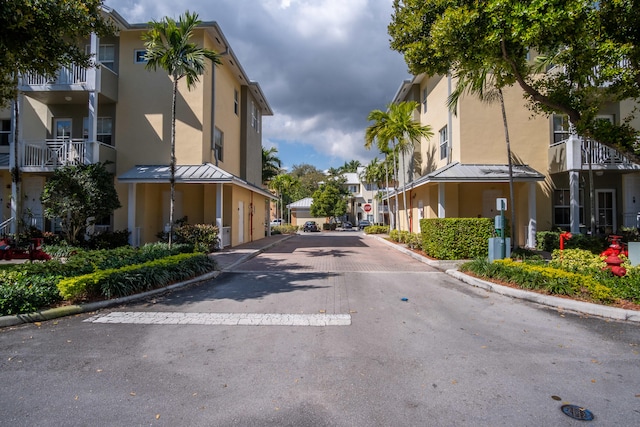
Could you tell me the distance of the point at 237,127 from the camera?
2197cm

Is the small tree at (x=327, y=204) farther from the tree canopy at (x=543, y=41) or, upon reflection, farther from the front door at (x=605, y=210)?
the tree canopy at (x=543, y=41)

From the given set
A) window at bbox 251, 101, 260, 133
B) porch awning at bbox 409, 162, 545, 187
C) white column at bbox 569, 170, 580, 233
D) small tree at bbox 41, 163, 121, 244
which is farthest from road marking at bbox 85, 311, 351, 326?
window at bbox 251, 101, 260, 133

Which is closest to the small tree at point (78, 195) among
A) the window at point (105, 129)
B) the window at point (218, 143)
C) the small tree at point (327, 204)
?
the window at point (105, 129)

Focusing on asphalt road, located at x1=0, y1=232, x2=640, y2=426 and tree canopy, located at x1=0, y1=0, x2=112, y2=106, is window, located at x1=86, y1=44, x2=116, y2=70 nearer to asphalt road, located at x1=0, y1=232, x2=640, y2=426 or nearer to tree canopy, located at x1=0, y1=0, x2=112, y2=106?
tree canopy, located at x1=0, y1=0, x2=112, y2=106

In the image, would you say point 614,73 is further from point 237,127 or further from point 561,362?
point 237,127

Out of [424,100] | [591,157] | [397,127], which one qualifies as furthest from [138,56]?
[591,157]

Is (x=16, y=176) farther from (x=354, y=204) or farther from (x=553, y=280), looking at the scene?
(x=354, y=204)

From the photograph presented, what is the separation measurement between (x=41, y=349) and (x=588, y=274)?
9839 mm

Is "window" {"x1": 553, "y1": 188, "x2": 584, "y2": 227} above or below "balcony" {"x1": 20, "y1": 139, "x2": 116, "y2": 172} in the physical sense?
below

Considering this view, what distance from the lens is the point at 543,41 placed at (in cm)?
857

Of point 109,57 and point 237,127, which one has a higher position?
point 109,57

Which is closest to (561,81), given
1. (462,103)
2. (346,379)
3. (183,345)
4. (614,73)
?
(614,73)

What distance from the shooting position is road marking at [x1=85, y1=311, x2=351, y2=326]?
19.6 feet

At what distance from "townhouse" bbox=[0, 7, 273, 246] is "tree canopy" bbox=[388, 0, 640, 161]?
9.25 m
